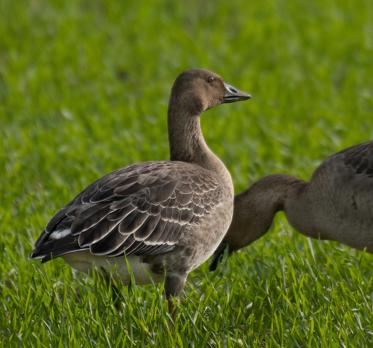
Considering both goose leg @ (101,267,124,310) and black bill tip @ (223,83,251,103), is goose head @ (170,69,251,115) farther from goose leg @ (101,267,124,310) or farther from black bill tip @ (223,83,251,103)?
goose leg @ (101,267,124,310)

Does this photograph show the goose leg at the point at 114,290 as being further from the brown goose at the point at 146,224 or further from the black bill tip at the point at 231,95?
the black bill tip at the point at 231,95

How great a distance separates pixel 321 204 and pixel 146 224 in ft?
5.05

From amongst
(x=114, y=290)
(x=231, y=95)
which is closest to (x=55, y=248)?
(x=114, y=290)

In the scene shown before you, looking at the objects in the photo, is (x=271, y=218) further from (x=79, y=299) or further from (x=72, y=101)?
(x=72, y=101)

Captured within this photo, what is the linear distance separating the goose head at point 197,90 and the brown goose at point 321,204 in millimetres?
851

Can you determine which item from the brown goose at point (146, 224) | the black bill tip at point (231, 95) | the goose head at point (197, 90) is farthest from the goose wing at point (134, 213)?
the black bill tip at point (231, 95)

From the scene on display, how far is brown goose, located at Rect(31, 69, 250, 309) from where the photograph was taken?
6207 millimetres

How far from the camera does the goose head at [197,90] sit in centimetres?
722

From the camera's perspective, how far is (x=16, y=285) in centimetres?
688

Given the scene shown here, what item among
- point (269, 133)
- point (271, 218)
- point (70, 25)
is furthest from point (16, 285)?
point (70, 25)

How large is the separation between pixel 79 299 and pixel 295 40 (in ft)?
26.2

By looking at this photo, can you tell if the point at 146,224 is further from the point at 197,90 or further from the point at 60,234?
the point at 197,90

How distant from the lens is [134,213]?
639cm

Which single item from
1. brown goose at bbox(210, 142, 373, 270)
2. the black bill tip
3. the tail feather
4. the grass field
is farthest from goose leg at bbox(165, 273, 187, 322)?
the black bill tip
